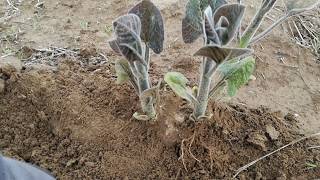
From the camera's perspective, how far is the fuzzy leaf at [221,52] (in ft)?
4.26

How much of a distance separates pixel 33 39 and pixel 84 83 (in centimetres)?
51

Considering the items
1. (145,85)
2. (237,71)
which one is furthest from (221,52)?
(145,85)

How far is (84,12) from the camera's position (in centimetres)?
249

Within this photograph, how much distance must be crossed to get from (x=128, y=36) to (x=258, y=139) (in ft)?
2.28

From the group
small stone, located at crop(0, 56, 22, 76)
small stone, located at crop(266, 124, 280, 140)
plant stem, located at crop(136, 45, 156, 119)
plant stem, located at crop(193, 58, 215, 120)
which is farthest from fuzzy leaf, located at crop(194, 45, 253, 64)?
small stone, located at crop(0, 56, 22, 76)

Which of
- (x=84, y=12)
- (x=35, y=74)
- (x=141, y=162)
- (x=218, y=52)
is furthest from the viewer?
(x=84, y=12)

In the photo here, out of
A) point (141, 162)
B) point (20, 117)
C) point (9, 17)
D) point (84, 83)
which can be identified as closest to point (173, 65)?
point (84, 83)

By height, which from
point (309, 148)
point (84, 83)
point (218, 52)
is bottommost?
point (309, 148)

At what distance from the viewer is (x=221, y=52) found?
1.32 meters

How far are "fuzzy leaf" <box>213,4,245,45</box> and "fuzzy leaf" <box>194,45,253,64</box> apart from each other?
81 mm

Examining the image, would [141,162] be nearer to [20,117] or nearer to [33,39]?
[20,117]

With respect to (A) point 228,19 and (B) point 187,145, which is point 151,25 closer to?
(A) point 228,19

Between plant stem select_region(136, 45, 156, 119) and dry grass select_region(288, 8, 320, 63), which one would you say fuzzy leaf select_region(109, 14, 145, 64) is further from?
dry grass select_region(288, 8, 320, 63)

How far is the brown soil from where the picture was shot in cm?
174
